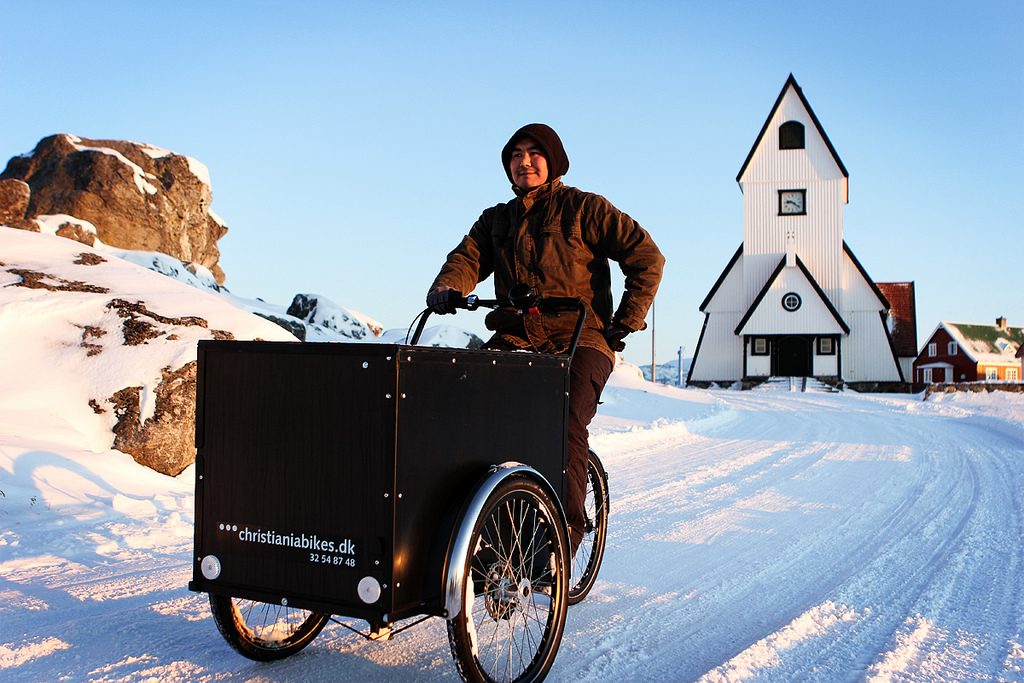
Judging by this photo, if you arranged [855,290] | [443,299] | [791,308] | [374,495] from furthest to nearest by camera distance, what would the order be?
[855,290], [791,308], [443,299], [374,495]

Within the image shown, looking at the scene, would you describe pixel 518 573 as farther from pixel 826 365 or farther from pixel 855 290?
pixel 855 290

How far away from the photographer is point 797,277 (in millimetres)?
38531

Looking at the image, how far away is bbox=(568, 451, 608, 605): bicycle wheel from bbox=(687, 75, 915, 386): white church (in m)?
35.9

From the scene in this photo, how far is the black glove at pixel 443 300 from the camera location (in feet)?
11.4

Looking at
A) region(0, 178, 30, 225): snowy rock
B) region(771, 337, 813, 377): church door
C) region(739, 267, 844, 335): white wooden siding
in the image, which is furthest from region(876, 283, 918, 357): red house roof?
region(0, 178, 30, 225): snowy rock

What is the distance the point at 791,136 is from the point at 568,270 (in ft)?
132

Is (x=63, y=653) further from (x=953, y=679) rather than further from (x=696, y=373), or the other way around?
(x=696, y=373)

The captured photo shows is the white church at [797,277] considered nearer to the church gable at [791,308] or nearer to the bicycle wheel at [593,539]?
the church gable at [791,308]

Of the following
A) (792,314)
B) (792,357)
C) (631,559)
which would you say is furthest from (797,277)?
(631,559)

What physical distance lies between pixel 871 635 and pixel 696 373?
3924cm

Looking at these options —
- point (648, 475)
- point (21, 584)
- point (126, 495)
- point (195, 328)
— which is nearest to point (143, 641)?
point (21, 584)

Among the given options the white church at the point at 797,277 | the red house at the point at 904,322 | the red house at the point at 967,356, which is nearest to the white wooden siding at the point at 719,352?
the white church at the point at 797,277

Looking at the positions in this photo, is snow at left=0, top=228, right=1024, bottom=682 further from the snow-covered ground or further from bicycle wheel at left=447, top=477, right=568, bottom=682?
bicycle wheel at left=447, top=477, right=568, bottom=682

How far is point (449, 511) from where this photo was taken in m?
2.61
